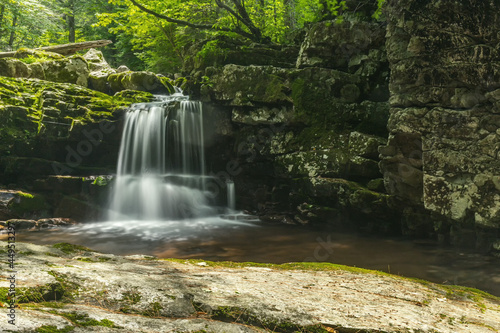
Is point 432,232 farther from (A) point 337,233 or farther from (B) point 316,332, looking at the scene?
(B) point 316,332

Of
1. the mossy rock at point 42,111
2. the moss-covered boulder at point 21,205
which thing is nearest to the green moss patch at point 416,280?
the moss-covered boulder at point 21,205

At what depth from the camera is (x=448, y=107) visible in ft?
21.4

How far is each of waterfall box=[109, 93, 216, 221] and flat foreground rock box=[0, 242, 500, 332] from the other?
714 centimetres

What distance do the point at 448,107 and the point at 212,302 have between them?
615 cm

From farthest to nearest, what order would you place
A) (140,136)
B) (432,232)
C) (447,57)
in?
(140,136) → (432,232) → (447,57)

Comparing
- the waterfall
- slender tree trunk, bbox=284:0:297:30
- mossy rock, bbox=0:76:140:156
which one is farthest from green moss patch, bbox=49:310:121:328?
slender tree trunk, bbox=284:0:297:30

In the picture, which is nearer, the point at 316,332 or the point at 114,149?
the point at 316,332

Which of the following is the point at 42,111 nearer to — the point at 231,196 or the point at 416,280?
the point at 231,196

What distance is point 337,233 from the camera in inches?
333

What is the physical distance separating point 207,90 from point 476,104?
731cm

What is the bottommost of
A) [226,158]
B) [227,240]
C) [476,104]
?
[227,240]

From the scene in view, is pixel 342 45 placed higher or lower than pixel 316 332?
higher

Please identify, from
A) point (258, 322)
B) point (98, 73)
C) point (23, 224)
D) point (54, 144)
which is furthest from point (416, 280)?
point (98, 73)

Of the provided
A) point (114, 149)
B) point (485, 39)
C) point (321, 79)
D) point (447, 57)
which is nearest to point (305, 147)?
point (321, 79)
